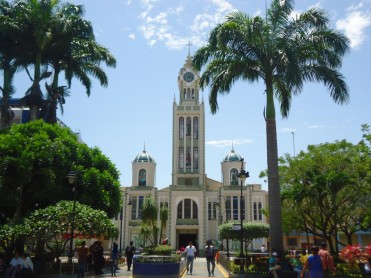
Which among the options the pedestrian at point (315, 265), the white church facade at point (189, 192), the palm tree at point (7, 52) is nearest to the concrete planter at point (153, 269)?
the pedestrian at point (315, 265)

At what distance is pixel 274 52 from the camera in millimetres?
19281

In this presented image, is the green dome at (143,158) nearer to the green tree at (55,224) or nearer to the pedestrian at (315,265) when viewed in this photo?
the green tree at (55,224)

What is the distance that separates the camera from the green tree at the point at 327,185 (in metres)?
24.5

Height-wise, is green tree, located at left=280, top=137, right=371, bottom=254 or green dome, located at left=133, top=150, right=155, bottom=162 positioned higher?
green dome, located at left=133, top=150, right=155, bottom=162

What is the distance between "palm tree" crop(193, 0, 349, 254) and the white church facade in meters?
33.8

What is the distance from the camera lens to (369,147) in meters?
23.6

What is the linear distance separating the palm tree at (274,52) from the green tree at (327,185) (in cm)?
694

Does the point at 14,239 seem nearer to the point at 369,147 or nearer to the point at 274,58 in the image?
the point at 274,58

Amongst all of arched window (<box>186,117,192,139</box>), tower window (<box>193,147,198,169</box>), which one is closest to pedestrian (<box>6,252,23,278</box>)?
tower window (<box>193,147,198,169</box>)

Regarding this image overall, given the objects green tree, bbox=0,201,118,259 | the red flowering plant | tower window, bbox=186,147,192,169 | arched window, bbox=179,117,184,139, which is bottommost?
the red flowering plant

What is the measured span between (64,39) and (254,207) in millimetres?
→ 36756

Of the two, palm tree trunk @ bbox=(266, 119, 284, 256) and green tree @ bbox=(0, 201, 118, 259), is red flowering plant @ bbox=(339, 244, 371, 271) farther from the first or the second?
green tree @ bbox=(0, 201, 118, 259)

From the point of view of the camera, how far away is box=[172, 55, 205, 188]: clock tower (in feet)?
180

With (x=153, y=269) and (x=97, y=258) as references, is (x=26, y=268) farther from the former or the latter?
(x=153, y=269)
